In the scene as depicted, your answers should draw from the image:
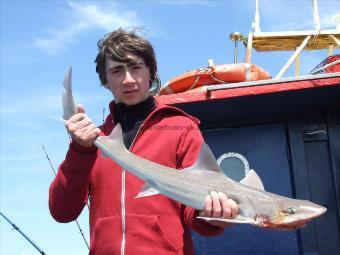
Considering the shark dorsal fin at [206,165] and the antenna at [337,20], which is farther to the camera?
the antenna at [337,20]

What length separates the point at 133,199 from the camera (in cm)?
346

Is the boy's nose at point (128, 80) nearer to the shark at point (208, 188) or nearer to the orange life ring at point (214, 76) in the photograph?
the shark at point (208, 188)

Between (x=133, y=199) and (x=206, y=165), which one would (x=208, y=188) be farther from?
(x=133, y=199)

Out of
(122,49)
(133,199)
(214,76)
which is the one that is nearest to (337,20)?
(214,76)

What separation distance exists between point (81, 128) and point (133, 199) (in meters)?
0.57

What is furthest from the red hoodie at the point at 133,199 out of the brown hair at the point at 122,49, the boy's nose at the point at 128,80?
the brown hair at the point at 122,49

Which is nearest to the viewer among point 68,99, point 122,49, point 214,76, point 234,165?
point 68,99

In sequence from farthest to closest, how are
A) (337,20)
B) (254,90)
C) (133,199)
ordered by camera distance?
(337,20)
(254,90)
(133,199)

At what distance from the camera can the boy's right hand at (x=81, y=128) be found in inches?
128

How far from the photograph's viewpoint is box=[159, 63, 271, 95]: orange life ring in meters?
6.15

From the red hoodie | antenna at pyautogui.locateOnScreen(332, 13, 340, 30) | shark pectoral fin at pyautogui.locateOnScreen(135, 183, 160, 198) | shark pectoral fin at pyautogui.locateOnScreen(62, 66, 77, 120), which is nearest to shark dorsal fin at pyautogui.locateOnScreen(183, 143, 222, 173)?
shark pectoral fin at pyautogui.locateOnScreen(135, 183, 160, 198)

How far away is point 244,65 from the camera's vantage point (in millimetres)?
6172

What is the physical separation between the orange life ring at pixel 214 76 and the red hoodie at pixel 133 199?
2451 mm

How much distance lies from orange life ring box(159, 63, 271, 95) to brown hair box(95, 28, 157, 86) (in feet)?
7.02
